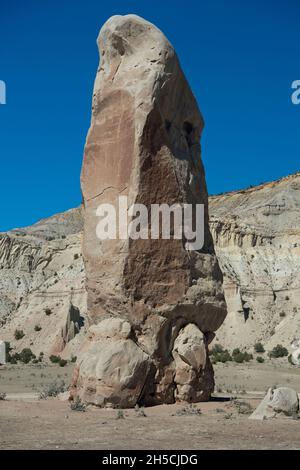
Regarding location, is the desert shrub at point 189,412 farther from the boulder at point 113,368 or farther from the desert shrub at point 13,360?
the desert shrub at point 13,360

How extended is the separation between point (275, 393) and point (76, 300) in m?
38.9

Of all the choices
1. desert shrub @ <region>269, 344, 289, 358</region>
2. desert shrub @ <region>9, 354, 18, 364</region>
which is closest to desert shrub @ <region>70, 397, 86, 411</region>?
desert shrub @ <region>9, 354, 18, 364</region>

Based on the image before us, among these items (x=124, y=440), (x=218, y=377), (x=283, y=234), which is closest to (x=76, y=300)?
(x=283, y=234)

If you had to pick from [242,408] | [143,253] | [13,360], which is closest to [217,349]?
[13,360]

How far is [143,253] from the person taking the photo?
12539 millimetres

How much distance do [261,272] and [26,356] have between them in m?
23.7

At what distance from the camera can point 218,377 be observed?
25.7 m

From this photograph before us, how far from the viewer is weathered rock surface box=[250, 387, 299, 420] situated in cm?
1070

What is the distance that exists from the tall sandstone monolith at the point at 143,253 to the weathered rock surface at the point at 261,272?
1143 inches

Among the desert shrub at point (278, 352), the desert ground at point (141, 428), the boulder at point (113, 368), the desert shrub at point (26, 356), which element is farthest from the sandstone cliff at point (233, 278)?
the desert ground at point (141, 428)

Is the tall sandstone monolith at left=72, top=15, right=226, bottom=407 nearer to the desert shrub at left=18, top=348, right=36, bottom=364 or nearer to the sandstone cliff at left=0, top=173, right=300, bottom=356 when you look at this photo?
the desert shrub at left=18, top=348, right=36, bottom=364
